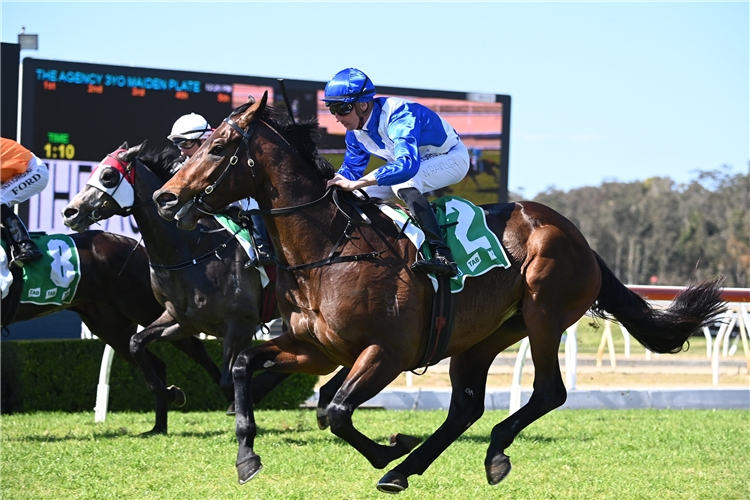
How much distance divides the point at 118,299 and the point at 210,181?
324cm

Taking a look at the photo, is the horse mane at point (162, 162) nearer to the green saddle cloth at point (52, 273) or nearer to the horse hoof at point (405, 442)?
the green saddle cloth at point (52, 273)

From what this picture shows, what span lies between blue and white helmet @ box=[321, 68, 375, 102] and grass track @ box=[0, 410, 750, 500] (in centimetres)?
210

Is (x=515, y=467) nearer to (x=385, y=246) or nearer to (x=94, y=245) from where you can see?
(x=385, y=246)

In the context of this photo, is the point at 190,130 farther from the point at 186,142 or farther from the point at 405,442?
the point at 405,442

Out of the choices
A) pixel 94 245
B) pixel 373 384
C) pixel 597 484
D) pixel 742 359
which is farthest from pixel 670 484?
pixel 742 359

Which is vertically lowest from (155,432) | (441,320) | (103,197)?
(155,432)

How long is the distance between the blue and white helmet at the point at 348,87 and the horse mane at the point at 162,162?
8.39ft

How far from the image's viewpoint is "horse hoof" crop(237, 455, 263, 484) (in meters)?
3.46

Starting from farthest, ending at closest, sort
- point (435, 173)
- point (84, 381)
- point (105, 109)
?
point (105, 109) → point (84, 381) → point (435, 173)

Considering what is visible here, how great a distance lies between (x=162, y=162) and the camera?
19.9 ft

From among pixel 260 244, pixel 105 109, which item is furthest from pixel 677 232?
pixel 260 244

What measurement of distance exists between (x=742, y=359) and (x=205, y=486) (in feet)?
44.4

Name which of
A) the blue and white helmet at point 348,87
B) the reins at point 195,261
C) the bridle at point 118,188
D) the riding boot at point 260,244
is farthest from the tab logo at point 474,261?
the bridle at point 118,188

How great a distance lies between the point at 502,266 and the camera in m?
4.02
